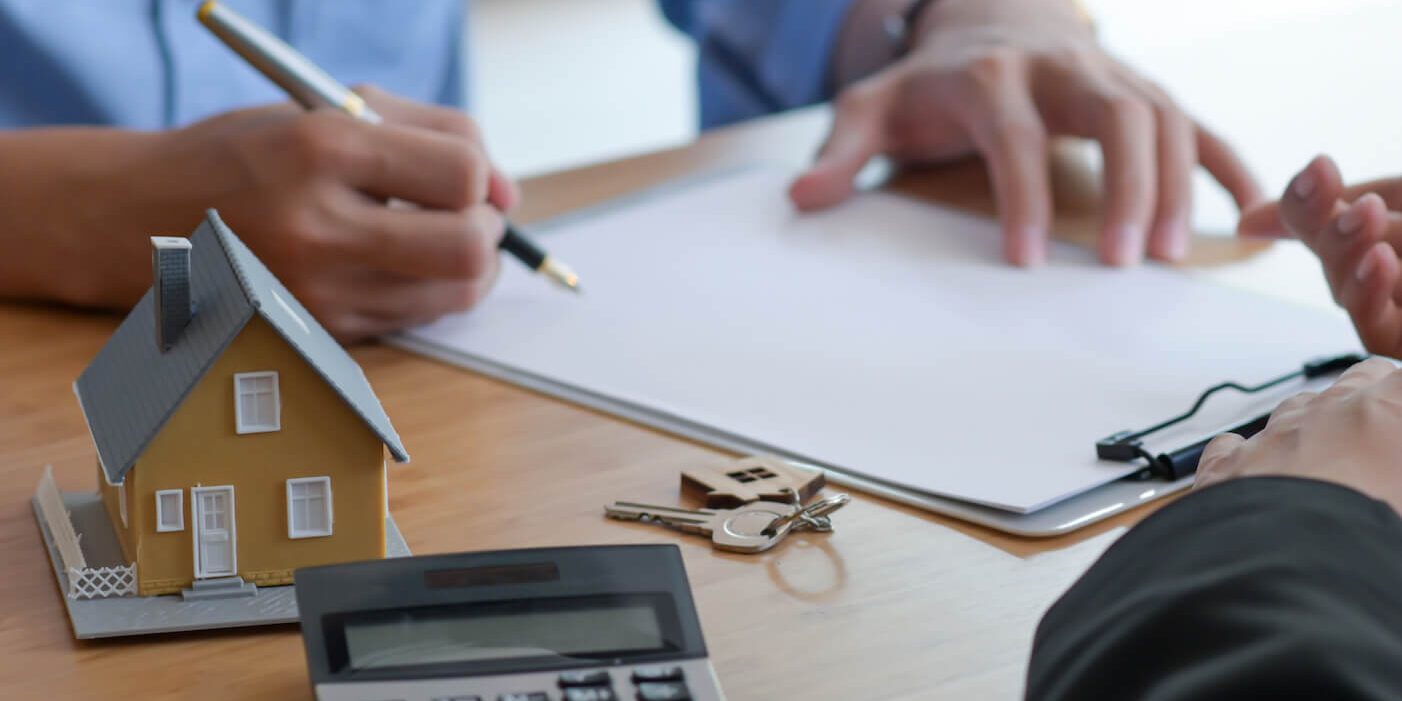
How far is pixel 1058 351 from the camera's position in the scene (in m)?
0.67

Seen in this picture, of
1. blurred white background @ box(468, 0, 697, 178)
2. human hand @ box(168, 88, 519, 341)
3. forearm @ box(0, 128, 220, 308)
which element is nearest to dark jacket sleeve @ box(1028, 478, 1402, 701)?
human hand @ box(168, 88, 519, 341)

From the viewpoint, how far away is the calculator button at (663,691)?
0.37m

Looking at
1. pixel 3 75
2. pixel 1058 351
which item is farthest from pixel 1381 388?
pixel 3 75

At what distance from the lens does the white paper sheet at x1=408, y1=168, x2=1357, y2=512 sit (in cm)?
58

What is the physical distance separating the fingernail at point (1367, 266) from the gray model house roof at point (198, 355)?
0.44 metres

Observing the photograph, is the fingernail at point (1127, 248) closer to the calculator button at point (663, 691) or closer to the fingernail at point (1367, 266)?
the fingernail at point (1367, 266)

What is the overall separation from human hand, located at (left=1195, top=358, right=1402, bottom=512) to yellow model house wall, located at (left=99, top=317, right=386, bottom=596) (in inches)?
10.7

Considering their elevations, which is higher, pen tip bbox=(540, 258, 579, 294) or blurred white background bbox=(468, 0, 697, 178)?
pen tip bbox=(540, 258, 579, 294)

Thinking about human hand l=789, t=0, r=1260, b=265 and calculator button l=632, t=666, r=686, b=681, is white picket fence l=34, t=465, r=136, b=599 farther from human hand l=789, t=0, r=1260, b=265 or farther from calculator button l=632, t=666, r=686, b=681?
human hand l=789, t=0, r=1260, b=265

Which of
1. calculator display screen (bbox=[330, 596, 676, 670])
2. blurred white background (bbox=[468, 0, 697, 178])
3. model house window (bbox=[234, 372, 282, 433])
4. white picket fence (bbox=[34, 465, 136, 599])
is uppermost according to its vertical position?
model house window (bbox=[234, 372, 282, 433])

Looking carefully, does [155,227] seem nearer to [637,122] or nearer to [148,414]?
[148,414]

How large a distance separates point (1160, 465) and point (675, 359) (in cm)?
24

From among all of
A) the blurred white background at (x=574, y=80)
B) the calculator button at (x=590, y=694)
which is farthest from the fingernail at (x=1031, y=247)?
the blurred white background at (x=574, y=80)

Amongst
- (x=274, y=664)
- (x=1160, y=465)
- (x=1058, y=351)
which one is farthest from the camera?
(x=1058, y=351)
